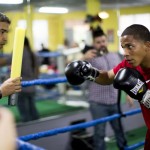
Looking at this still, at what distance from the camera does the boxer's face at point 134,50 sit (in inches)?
61.3

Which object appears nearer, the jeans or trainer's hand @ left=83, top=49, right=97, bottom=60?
trainer's hand @ left=83, top=49, right=97, bottom=60

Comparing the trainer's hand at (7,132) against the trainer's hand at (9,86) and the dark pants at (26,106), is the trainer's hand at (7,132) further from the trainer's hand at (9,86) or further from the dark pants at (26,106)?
the dark pants at (26,106)

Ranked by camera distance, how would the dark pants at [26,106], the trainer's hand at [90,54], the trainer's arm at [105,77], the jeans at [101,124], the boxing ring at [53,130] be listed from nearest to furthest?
the boxing ring at [53,130], the trainer's arm at [105,77], the trainer's hand at [90,54], the jeans at [101,124], the dark pants at [26,106]

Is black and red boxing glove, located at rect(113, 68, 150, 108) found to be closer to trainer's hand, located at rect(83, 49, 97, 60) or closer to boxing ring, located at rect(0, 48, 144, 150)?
boxing ring, located at rect(0, 48, 144, 150)

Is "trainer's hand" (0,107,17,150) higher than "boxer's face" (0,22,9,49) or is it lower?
lower

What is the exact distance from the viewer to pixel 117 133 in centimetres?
269

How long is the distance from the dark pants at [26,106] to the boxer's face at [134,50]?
7.10 ft

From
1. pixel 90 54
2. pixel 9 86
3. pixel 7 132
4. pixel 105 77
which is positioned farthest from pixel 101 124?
pixel 7 132

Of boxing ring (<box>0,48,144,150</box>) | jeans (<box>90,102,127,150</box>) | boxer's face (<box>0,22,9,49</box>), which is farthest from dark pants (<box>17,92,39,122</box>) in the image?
boxer's face (<box>0,22,9,49</box>)

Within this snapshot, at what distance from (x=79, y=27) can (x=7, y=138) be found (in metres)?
13.3

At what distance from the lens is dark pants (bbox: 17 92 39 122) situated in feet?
11.6

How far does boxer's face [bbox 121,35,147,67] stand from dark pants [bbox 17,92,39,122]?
216 cm

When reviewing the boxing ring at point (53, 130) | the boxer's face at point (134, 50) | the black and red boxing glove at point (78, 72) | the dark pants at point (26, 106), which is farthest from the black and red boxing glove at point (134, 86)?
the dark pants at point (26, 106)

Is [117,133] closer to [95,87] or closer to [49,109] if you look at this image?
[95,87]
